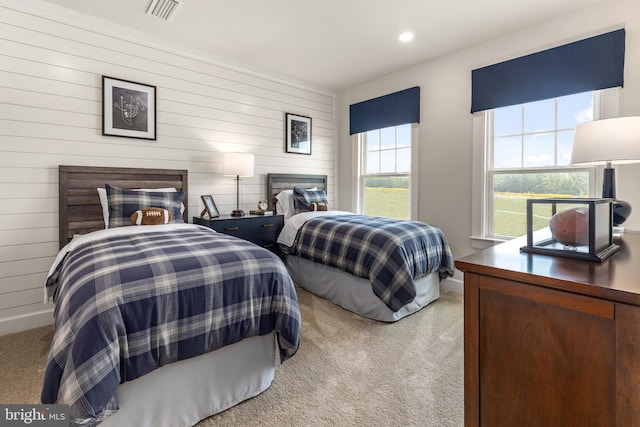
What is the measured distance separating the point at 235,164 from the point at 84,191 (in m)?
1.38

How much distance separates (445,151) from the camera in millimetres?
3654

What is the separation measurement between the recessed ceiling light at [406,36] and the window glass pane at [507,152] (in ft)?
4.51

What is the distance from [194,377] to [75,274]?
76cm

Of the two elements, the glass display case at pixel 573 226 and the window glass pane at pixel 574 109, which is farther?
the window glass pane at pixel 574 109

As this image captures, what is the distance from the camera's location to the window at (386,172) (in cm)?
415

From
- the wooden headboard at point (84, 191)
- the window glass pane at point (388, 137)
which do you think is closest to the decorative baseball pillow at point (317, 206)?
the window glass pane at point (388, 137)

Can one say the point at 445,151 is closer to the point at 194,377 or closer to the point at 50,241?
the point at 194,377

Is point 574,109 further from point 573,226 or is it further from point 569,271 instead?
point 569,271

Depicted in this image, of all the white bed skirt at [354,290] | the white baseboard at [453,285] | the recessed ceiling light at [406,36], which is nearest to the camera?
the white bed skirt at [354,290]

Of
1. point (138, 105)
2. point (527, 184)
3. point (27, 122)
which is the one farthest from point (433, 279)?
point (27, 122)

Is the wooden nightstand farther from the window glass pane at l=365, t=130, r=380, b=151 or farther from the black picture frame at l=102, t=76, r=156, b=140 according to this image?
the window glass pane at l=365, t=130, r=380, b=151

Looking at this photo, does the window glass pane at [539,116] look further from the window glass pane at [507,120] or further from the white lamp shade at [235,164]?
the white lamp shade at [235,164]

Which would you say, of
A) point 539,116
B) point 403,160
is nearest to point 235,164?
point 403,160

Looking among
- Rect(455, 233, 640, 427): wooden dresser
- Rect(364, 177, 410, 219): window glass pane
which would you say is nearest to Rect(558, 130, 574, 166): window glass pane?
Rect(364, 177, 410, 219): window glass pane
